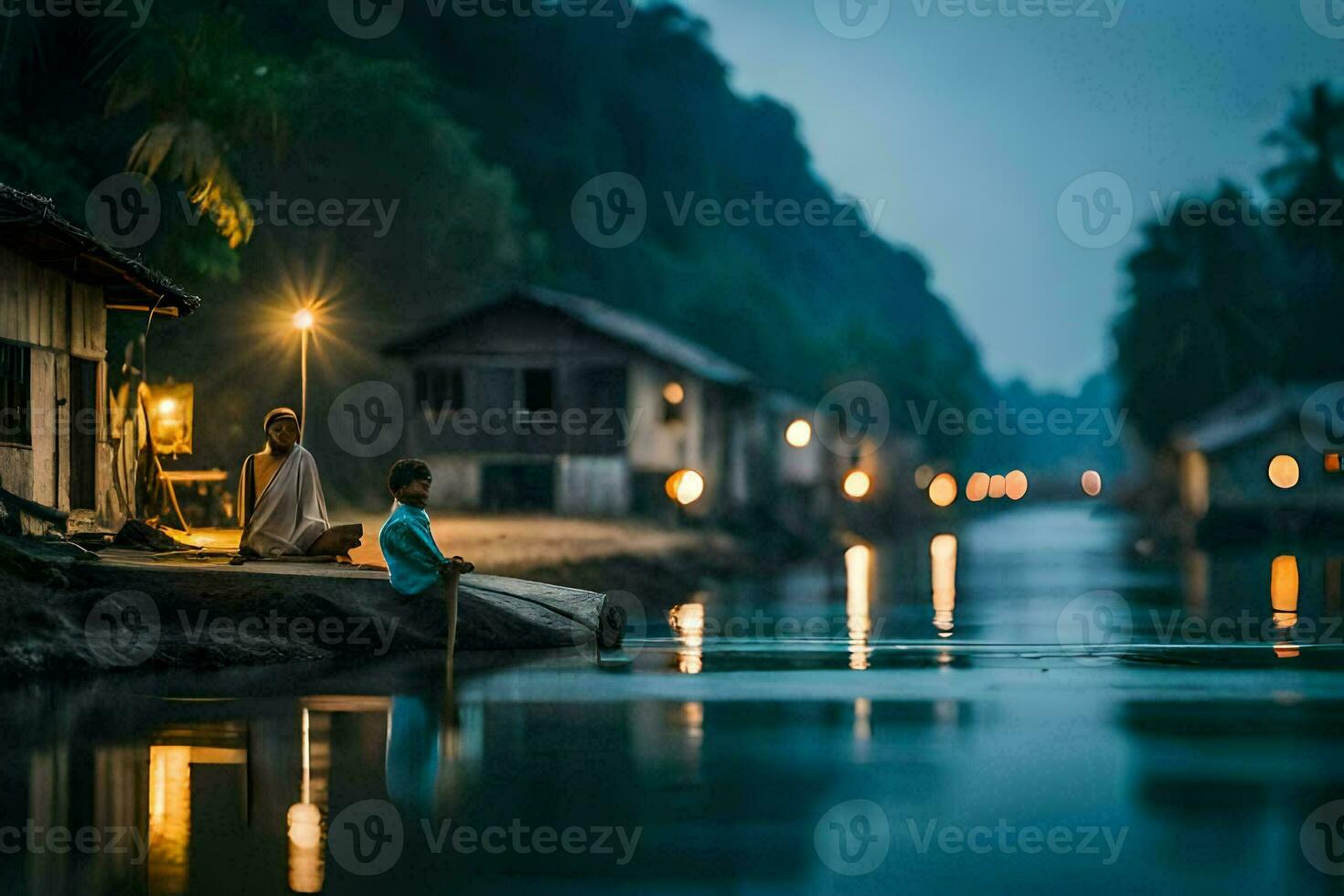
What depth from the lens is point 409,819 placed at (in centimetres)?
888

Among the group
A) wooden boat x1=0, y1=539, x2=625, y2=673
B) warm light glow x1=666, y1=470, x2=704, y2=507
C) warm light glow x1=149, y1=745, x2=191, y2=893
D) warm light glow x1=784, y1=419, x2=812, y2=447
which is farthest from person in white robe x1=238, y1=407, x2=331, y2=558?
warm light glow x1=784, y1=419, x2=812, y2=447

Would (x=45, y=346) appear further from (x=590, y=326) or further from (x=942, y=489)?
(x=942, y=489)

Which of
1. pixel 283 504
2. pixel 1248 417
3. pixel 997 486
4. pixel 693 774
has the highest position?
pixel 1248 417

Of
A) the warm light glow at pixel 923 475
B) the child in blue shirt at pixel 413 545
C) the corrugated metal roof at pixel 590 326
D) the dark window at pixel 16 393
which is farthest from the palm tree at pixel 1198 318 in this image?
the child in blue shirt at pixel 413 545

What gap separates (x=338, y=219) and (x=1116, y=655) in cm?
4549

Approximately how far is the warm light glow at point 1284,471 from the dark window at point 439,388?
3227cm

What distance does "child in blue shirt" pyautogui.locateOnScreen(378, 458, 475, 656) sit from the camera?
1631 centimetres

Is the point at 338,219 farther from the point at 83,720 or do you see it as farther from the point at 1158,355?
the point at 83,720

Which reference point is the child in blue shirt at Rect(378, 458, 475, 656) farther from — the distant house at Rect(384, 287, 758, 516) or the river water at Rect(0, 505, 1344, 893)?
the distant house at Rect(384, 287, 758, 516)

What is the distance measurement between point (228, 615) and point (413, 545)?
1886 millimetres

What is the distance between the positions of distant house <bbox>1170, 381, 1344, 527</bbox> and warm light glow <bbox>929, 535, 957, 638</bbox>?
402 inches

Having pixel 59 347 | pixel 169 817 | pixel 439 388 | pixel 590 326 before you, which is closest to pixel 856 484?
pixel 590 326

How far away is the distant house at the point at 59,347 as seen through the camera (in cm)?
1903

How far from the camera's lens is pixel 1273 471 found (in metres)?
64.3
